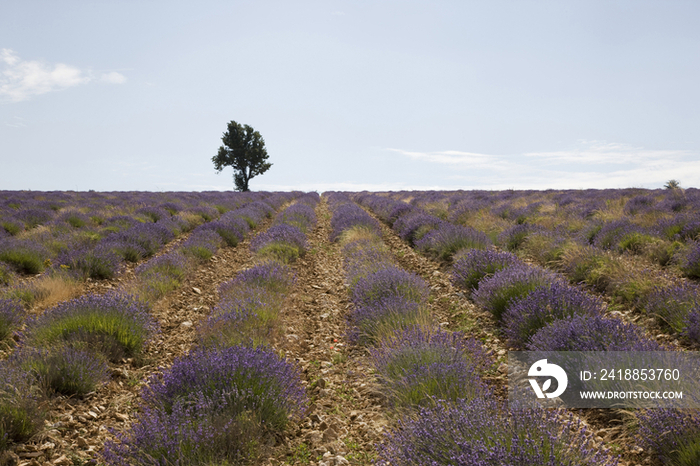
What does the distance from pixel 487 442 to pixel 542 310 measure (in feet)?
9.22

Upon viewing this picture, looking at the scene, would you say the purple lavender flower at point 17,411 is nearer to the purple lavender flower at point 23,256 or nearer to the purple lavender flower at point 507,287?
the purple lavender flower at point 507,287

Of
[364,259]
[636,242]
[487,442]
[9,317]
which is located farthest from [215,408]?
[636,242]

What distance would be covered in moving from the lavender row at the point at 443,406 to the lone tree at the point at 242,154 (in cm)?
4424

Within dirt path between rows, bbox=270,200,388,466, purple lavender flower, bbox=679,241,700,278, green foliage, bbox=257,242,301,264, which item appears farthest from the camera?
green foliage, bbox=257,242,301,264

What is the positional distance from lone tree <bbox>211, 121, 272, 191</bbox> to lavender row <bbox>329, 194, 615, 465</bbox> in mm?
44242

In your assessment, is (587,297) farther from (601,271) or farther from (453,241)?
(453,241)

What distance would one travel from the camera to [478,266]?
707 cm

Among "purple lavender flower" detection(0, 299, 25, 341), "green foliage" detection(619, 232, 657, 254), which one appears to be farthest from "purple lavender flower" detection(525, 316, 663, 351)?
"purple lavender flower" detection(0, 299, 25, 341)

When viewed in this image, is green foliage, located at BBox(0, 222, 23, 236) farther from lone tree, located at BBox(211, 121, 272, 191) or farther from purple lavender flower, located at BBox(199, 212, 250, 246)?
lone tree, located at BBox(211, 121, 272, 191)

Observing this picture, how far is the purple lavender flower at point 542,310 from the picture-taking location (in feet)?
15.1

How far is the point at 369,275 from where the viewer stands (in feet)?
21.8

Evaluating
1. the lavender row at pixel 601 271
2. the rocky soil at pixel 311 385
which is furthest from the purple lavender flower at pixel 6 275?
the lavender row at pixel 601 271

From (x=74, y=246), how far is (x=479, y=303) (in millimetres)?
9551

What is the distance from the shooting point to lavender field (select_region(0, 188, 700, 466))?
8.73ft
